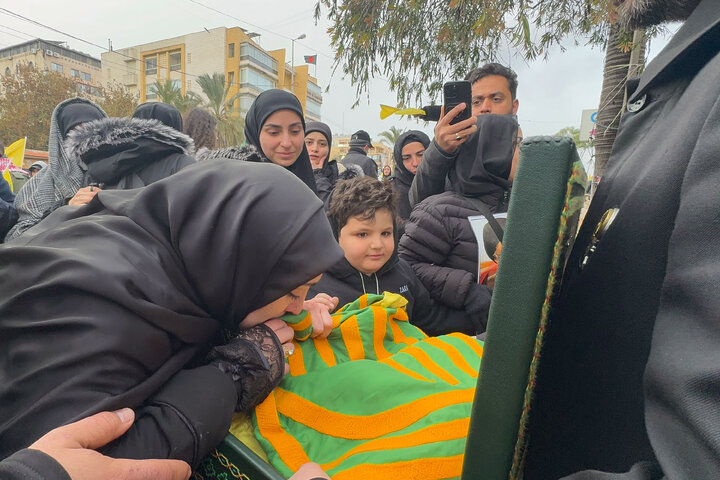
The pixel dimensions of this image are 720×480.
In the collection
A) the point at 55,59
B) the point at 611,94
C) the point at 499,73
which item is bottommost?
the point at 499,73

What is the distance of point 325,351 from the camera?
51.6 inches

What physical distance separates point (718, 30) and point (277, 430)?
1.15 meters

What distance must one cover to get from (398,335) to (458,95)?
4.68 feet

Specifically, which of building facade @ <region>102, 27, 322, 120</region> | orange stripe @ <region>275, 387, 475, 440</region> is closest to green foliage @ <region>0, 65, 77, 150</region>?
building facade @ <region>102, 27, 322, 120</region>

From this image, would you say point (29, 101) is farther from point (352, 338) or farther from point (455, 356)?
point (455, 356)

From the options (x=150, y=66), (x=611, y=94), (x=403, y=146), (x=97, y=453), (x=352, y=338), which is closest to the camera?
(x=97, y=453)

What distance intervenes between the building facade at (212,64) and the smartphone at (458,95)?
38.4m

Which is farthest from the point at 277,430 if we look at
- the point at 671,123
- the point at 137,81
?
the point at 137,81

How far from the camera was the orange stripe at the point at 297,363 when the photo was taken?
124 cm

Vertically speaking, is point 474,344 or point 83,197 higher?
point 83,197

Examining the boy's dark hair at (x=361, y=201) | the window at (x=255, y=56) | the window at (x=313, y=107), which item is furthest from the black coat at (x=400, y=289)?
the window at (x=313, y=107)

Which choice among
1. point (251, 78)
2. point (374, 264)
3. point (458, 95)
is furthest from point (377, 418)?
point (251, 78)

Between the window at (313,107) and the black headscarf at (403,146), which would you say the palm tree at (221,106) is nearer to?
the window at (313,107)

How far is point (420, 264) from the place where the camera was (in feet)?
7.52
